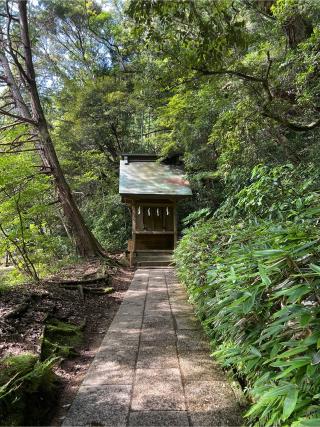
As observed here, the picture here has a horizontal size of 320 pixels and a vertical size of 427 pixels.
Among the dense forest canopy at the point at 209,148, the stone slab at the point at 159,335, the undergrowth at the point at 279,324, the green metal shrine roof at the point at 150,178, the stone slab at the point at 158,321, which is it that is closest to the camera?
the undergrowth at the point at 279,324

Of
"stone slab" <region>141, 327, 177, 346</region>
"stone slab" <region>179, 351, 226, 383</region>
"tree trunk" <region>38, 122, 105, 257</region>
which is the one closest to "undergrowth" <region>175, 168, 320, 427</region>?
"stone slab" <region>179, 351, 226, 383</region>

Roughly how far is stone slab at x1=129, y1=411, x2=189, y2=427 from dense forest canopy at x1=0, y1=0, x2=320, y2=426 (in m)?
0.51

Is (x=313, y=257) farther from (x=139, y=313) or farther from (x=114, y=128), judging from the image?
(x=114, y=128)

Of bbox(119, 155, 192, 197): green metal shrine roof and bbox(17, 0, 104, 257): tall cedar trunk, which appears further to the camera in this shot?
bbox(119, 155, 192, 197): green metal shrine roof

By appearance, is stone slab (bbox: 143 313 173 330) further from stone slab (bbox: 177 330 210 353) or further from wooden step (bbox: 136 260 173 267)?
wooden step (bbox: 136 260 173 267)

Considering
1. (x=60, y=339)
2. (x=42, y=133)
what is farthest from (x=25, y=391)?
(x=42, y=133)

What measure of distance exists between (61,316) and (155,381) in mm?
2489

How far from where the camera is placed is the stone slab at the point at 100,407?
2.36 meters

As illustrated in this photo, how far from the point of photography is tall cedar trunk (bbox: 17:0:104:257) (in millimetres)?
10016

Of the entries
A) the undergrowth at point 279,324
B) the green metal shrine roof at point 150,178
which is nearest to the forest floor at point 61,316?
the undergrowth at point 279,324

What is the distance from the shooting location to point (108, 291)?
7.10 meters

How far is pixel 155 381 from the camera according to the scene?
292cm

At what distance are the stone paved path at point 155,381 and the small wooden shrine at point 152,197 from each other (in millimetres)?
7229

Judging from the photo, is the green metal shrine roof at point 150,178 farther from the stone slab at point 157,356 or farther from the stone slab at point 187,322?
the stone slab at point 157,356
